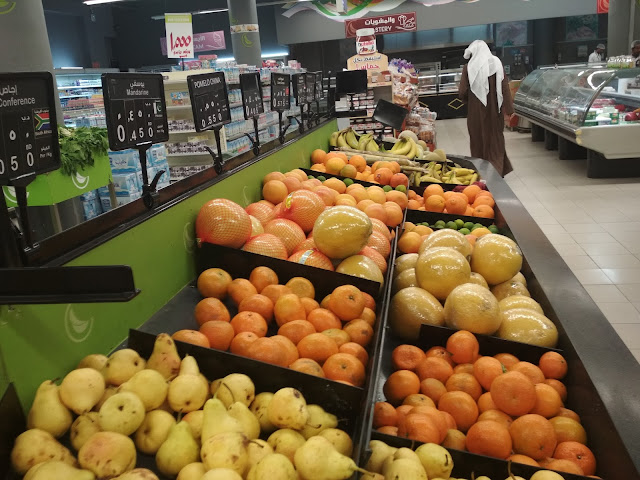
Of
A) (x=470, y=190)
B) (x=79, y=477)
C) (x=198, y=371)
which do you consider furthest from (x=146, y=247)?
(x=470, y=190)

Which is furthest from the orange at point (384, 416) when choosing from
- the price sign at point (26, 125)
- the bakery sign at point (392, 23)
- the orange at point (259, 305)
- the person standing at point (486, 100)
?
the bakery sign at point (392, 23)

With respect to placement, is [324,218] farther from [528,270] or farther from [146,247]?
[528,270]

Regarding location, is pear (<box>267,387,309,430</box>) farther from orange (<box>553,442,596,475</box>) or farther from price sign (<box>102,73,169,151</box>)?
price sign (<box>102,73,169,151</box>)

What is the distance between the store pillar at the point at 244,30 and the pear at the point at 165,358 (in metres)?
12.3

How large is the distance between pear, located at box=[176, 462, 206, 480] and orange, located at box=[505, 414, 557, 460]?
88 cm

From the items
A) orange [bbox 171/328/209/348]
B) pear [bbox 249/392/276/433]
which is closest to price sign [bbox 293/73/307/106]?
orange [bbox 171/328/209/348]

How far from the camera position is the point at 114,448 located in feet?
3.58

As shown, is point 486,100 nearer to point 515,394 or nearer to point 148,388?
point 515,394

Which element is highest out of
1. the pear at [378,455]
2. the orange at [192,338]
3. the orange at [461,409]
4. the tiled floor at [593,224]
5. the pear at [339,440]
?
the orange at [192,338]

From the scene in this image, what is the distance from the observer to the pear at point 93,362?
1.36 metres

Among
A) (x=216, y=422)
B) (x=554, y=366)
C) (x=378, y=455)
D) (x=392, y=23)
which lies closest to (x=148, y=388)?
(x=216, y=422)

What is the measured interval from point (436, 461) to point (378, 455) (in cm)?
14

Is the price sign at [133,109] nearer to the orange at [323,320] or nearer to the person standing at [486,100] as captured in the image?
the orange at [323,320]

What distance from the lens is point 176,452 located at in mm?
1153
